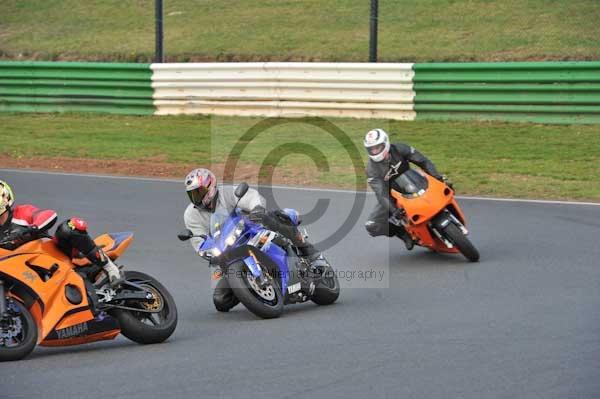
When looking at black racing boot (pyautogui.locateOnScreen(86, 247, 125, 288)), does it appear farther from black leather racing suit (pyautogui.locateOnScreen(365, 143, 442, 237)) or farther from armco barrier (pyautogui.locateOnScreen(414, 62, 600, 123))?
armco barrier (pyautogui.locateOnScreen(414, 62, 600, 123))

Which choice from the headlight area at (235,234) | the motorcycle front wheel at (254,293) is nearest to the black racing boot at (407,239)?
the motorcycle front wheel at (254,293)

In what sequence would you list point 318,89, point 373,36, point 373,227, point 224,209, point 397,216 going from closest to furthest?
Answer: point 224,209, point 397,216, point 373,227, point 373,36, point 318,89

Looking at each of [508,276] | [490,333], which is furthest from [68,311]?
[508,276]

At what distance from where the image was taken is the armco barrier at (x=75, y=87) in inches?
842

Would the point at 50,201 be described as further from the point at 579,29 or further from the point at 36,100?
the point at 579,29

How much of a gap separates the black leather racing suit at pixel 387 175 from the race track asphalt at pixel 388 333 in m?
0.40

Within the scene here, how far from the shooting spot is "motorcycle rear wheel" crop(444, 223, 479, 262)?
10648 millimetres

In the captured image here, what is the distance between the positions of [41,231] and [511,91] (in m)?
12.4

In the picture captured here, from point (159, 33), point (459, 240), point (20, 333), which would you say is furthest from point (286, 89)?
point (20, 333)

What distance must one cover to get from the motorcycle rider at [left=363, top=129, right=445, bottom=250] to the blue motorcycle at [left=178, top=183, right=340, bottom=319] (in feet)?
6.98

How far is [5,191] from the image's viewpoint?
24.6 feet

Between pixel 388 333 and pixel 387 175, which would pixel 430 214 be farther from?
pixel 388 333

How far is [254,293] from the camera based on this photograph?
28.1ft

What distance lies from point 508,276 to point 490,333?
8.03ft
